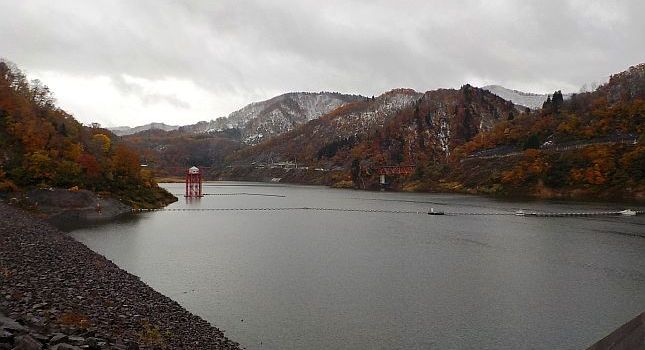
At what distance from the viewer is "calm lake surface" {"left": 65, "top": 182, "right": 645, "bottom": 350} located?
74.8 feet

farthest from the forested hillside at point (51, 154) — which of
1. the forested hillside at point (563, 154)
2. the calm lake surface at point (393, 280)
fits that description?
the forested hillside at point (563, 154)

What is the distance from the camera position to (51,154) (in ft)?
242

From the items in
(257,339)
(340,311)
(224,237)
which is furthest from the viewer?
(224,237)

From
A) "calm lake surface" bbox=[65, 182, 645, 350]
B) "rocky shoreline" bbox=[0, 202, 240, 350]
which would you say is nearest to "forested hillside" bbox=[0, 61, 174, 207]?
"calm lake surface" bbox=[65, 182, 645, 350]

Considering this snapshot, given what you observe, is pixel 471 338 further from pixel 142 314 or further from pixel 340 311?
pixel 142 314

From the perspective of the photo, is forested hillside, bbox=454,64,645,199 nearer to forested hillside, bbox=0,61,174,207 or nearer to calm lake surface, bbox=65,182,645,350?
calm lake surface, bbox=65,182,645,350

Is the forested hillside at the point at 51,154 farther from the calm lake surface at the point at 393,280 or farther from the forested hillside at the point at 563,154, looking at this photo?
the forested hillside at the point at 563,154

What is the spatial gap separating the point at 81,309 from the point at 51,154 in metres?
63.3

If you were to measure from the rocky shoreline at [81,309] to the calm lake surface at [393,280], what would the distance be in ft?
7.16

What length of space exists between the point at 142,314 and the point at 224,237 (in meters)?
32.6

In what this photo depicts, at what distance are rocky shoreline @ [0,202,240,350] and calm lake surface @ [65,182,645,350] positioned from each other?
7.16 ft

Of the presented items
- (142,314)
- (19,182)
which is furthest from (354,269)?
(19,182)

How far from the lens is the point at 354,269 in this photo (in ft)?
121

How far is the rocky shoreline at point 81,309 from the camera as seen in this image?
1441 cm
